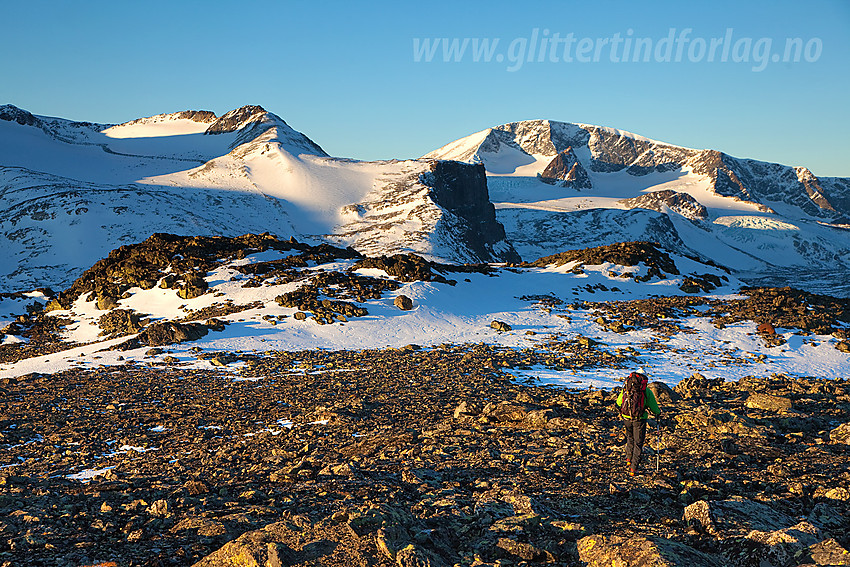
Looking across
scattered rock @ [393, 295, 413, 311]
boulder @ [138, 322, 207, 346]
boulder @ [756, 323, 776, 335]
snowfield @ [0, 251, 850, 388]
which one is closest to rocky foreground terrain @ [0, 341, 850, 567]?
snowfield @ [0, 251, 850, 388]

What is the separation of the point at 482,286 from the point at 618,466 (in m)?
27.6

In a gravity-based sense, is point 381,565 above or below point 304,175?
below

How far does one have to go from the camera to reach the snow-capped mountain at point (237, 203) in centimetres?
8856

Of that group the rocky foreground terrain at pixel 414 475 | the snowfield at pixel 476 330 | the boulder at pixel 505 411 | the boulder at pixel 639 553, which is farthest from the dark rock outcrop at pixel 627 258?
the boulder at pixel 639 553

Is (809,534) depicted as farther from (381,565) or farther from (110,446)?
(110,446)

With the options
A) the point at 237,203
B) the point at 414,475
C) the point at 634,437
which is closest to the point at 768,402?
the point at 634,437

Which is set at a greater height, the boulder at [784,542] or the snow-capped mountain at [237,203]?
the snow-capped mountain at [237,203]

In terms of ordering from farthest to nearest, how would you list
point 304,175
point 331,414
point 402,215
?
point 304,175 < point 402,215 < point 331,414

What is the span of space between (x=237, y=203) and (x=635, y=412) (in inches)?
4637

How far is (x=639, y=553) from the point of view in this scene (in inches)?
261

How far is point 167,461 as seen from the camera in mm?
12133

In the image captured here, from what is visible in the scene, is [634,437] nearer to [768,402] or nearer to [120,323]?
[768,402]

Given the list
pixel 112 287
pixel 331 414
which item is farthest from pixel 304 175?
pixel 331 414

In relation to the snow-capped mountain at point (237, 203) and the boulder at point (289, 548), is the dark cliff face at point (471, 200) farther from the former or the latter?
the boulder at point (289, 548)
